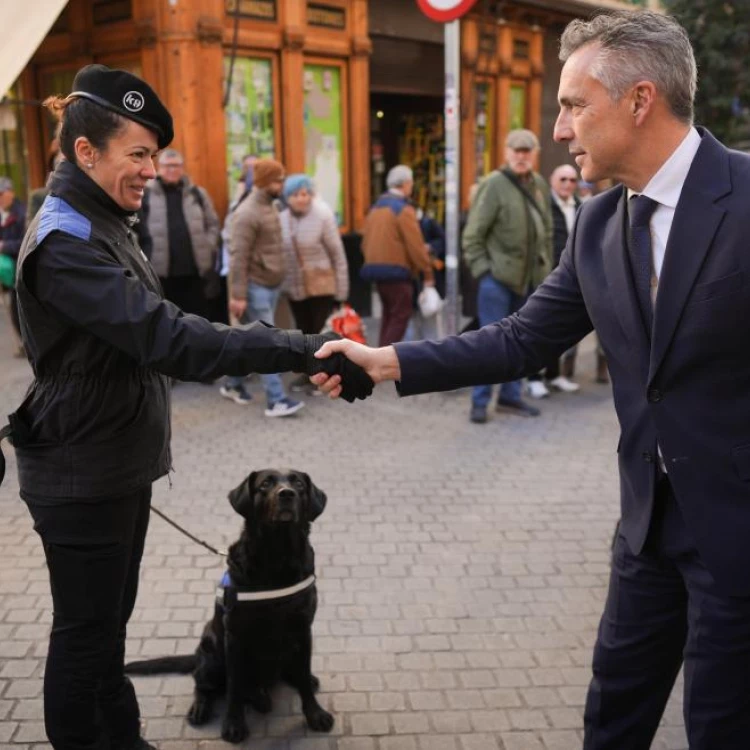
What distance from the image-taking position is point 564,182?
842 cm

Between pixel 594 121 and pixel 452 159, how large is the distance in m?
6.28

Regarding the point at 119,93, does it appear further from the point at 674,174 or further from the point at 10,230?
the point at 10,230

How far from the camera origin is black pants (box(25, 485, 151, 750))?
2.71m

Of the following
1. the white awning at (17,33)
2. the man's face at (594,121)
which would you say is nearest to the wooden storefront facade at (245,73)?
the white awning at (17,33)

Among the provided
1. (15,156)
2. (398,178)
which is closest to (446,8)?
(398,178)

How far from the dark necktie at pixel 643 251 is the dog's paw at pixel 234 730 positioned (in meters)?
2.15

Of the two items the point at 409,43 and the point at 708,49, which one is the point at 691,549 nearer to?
the point at 409,43

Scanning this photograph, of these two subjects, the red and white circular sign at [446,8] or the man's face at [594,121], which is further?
the red and white circular sign at [446,8]

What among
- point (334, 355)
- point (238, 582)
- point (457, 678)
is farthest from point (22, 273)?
point (457, 678)

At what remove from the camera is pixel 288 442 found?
7.17m

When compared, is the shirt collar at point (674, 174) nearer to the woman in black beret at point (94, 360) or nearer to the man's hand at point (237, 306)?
the woman in black beret at point (94, 360)

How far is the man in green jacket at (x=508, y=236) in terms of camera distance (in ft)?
24.6

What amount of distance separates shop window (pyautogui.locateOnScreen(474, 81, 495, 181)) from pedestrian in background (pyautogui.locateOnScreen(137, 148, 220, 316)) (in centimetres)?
666

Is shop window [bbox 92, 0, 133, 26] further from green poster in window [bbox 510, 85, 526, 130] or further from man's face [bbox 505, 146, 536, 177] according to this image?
green poster in window [bbox 510, 85, 526, 130]
